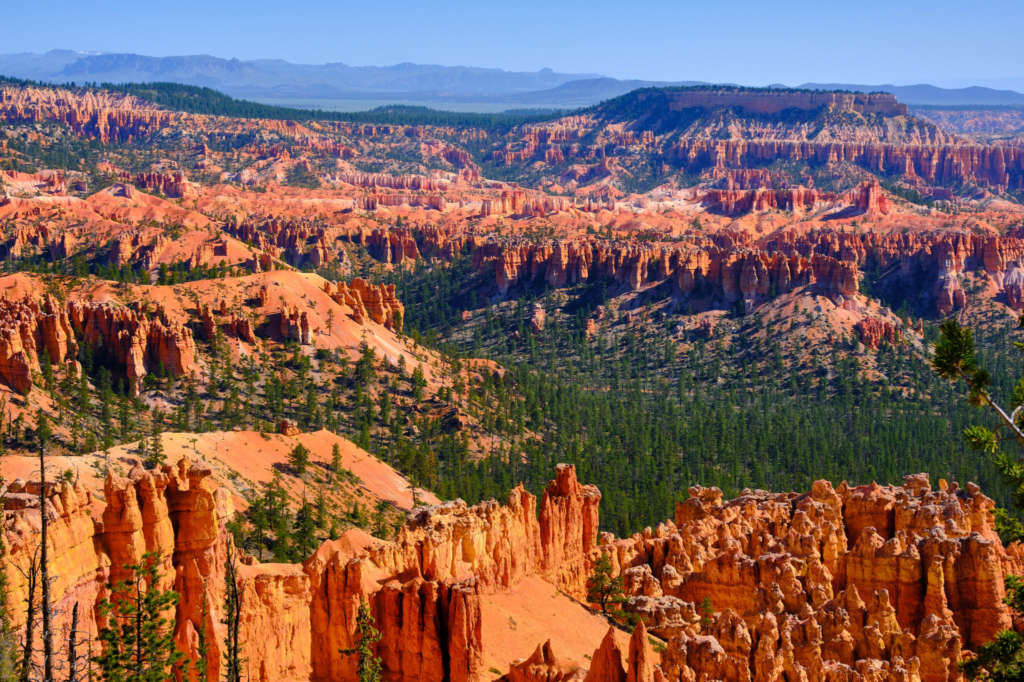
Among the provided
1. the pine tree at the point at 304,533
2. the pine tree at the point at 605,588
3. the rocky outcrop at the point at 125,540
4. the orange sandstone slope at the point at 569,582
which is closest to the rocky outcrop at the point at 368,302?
the pine tree at the point at 304,533

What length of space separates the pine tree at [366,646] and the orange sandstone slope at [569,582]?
2.79 ft

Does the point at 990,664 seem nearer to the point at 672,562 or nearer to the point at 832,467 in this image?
the point at 672,562

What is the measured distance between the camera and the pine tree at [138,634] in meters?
35.3

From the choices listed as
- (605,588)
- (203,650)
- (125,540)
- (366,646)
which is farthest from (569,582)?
(203,650)

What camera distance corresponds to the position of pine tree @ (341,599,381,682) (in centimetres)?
4131

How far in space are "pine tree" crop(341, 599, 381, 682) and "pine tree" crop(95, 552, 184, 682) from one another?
617 centimetres

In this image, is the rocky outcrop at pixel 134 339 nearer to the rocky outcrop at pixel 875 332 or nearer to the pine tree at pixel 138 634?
the pine tree at pixel 138 634

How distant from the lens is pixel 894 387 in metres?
149

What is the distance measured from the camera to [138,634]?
121ft

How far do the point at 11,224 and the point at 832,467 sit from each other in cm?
14835

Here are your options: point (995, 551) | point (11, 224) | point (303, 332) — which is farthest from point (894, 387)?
point (11, 224)

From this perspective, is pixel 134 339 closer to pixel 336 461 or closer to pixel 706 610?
pixel 336 461

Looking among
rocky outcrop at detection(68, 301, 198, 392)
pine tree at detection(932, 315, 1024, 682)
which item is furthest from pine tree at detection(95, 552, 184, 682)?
rocky outcrop at detection(68, 301, 198, 392)

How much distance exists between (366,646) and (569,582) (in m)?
23.0
